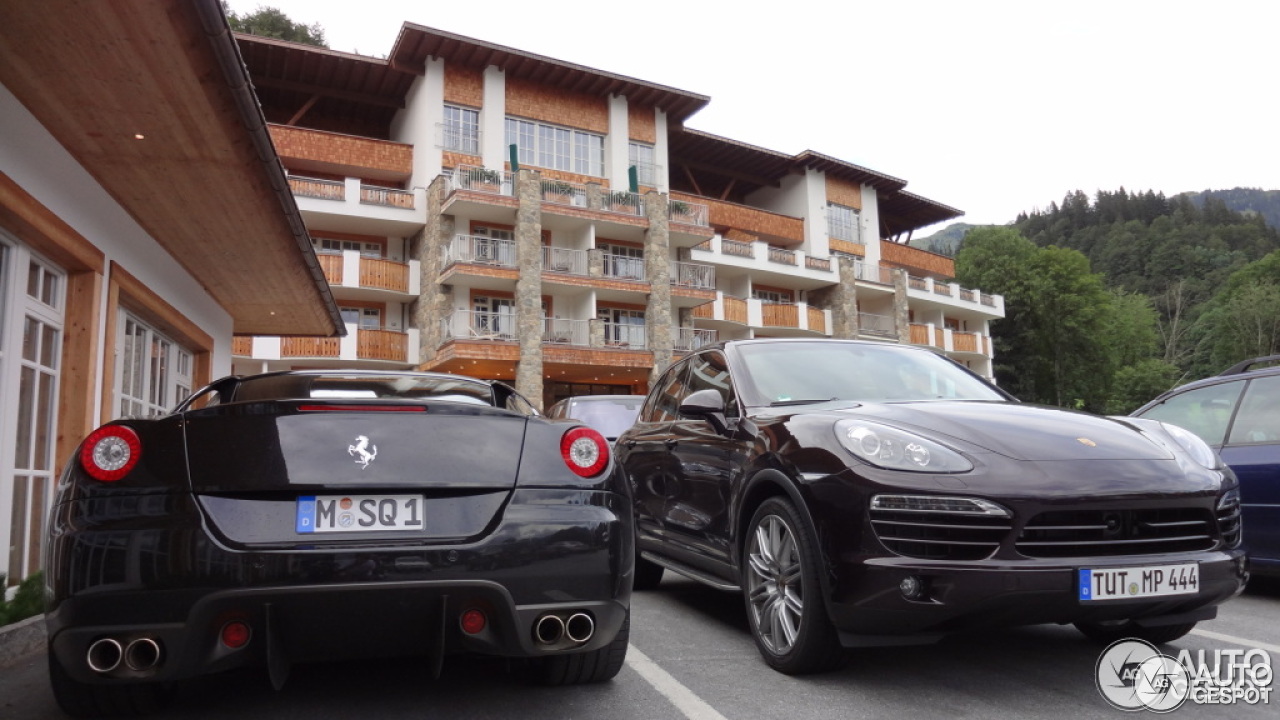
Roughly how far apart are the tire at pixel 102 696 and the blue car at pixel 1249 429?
19.3 ft

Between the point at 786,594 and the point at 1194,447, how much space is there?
190cm

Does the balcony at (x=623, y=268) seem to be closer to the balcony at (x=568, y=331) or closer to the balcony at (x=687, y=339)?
the balcony at (x=568, y=331)

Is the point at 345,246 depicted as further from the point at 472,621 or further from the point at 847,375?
the point at 472,621

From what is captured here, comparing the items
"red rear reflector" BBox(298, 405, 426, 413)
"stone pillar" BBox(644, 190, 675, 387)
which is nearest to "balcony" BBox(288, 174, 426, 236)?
"stone pillar" BBox(644, 190, 675, 387)

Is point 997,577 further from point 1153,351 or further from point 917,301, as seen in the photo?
point 1153,351

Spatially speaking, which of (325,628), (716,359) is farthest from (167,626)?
(716,359)

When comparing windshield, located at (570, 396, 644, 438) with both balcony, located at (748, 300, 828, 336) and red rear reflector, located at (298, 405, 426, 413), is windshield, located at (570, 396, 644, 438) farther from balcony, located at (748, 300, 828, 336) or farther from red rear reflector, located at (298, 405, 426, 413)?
balcony, located at (748, 300, 828, 336)

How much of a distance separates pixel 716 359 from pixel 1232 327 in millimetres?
79794

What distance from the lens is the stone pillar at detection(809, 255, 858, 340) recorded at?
4312 cm

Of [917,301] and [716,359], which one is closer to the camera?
[716,359]

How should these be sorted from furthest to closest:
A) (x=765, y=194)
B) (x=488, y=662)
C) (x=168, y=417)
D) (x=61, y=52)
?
(x=765, y=194) < (x=61, y=52) < (x=488, y=662) < (x=168, y=417)

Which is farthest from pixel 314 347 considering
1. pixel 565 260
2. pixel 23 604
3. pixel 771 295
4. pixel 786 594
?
pixel 786 594

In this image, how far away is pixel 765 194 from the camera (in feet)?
155

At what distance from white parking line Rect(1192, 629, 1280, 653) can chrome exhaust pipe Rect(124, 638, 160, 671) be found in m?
4.58
